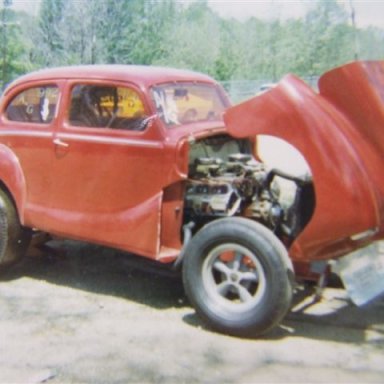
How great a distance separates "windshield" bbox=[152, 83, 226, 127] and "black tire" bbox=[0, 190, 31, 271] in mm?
1708

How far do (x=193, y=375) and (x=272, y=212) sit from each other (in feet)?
5.07

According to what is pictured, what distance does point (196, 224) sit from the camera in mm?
5504

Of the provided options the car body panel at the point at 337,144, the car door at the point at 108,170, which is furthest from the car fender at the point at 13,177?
the car body panel at the point at 337,144

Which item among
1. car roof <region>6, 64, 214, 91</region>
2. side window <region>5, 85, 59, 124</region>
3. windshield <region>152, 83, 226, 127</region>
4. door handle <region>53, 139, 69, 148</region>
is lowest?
door handle <region>53, 139, 69, 148</region>

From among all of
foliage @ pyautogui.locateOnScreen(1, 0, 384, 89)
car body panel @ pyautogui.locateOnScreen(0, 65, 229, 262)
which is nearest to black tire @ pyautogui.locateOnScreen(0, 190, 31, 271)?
car body panel @ pyautogui.locateOnScreen(0, 65, 229, 262)

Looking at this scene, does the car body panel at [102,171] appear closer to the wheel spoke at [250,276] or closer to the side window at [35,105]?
the side window at [35,105]

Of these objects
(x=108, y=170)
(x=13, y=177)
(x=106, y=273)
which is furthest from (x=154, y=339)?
(x=13, y=177)

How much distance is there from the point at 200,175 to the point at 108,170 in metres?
0.75

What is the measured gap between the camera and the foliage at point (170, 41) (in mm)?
57094

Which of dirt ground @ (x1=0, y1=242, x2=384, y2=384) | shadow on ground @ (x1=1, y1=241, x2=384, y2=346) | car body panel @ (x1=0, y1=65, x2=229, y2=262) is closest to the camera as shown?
dirt ground @ (x1=0, y1=242, x2=384, y2=384)

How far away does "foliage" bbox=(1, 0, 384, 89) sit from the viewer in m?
57.1

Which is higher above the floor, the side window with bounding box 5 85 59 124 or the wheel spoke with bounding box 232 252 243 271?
the side window with bounding box 5 85 59 124

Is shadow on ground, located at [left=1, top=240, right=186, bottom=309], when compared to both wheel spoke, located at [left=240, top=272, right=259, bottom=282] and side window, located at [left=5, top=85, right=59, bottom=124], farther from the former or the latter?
side window, located at [left=5, top=85, right=59, bottom=124]

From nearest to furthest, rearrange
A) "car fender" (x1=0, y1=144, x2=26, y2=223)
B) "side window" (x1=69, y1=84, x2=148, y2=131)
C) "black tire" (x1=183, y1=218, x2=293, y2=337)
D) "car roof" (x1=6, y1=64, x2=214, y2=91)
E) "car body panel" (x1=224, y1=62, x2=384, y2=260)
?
"car body panel" (x1=224, y1=62, x2=384, y2=260) → "black tire" (x1=183, y1=218, x2=293, y2=337) → "side window" (x1=69, y1=84, x2=148, y2=131) → "car roof" (x1=6, y1=64, x2=214, y2=91) → "car fender" (x1=0, y1=144, x2=26, y2=223)
